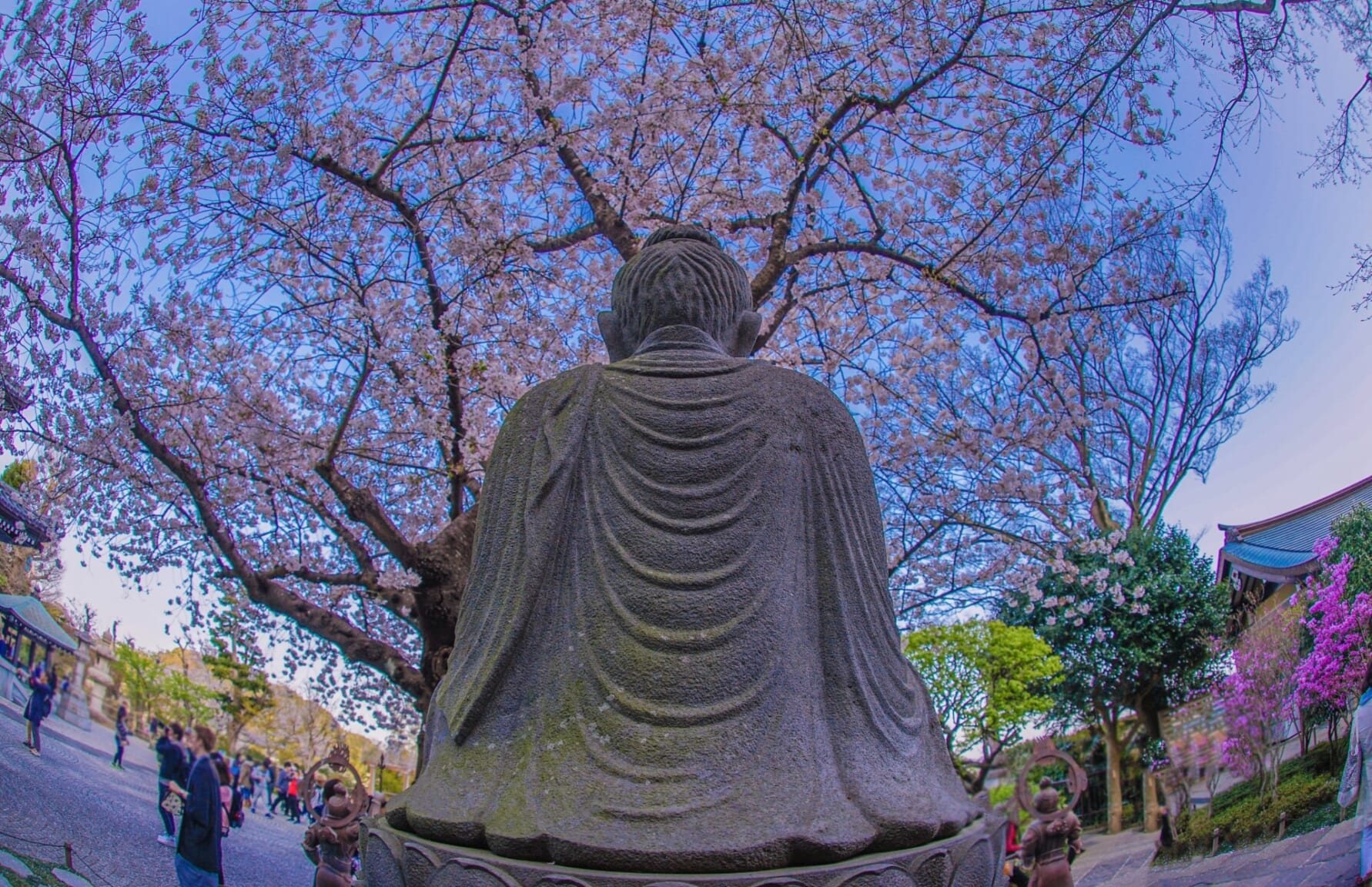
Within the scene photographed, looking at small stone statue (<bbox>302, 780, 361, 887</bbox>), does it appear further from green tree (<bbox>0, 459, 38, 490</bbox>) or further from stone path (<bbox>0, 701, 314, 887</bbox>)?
green tree (<bbox>0, 459, 38, 490</bbox>)

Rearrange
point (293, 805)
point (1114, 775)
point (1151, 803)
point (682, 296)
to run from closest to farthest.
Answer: point (682, 296) → point (293, 805) → point (1151, 803) → point (1114, 775)

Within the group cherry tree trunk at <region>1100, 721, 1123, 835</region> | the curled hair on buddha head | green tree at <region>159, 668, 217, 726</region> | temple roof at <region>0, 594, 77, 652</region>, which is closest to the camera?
the curled hair on buddha head

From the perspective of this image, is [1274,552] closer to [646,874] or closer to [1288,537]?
[1288,537]

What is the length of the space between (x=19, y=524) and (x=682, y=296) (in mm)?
9065

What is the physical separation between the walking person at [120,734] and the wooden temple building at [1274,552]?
536 inches

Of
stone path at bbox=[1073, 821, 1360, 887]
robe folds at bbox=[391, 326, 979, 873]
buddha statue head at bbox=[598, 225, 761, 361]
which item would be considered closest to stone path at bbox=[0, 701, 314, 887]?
robe folds at bbox=[391, 326, 979, 873]

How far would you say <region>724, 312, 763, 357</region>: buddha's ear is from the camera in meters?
3.25

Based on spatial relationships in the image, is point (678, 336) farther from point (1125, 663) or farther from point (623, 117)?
point (1125, 663)

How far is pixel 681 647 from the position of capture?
7.82 ft

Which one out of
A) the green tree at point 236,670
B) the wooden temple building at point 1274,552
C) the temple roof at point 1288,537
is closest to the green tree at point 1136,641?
the wooden temple building at point 1274,552

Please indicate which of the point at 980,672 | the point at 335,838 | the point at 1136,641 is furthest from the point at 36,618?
the point at 1136,641

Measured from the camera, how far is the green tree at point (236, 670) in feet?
36.5

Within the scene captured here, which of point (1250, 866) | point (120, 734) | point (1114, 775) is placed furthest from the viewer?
point (1114, 775)

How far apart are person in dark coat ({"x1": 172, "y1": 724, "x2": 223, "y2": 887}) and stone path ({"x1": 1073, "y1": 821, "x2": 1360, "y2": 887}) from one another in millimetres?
9822
